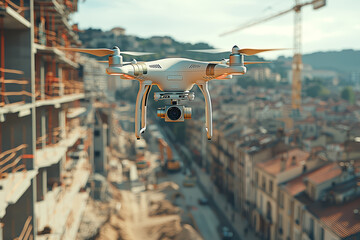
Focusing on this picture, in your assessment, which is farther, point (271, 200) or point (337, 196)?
point (271, 200)

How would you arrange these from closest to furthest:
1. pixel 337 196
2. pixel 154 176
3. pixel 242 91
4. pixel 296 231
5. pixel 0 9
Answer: pixel 0 9, pixel 337 196, pixel 296 231, pixel 154 176, pixel 242 91

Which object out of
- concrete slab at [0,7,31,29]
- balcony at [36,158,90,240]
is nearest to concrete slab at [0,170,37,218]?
balcony at [36,158,90,240]

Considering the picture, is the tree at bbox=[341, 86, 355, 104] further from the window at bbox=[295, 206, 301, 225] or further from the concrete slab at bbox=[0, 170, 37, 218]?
the concrete slab at bbox=[0, 170, 37, 218]

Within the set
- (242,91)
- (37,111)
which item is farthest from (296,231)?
(242,91)

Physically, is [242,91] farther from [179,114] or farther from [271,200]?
[179,114]

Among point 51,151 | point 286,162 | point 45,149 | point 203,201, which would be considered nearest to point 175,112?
point 51,151


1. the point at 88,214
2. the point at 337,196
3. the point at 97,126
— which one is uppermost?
the point at 97,126

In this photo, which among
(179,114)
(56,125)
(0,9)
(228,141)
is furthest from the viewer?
(228,141)

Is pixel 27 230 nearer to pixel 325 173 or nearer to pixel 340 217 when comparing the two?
pixel 340 217
